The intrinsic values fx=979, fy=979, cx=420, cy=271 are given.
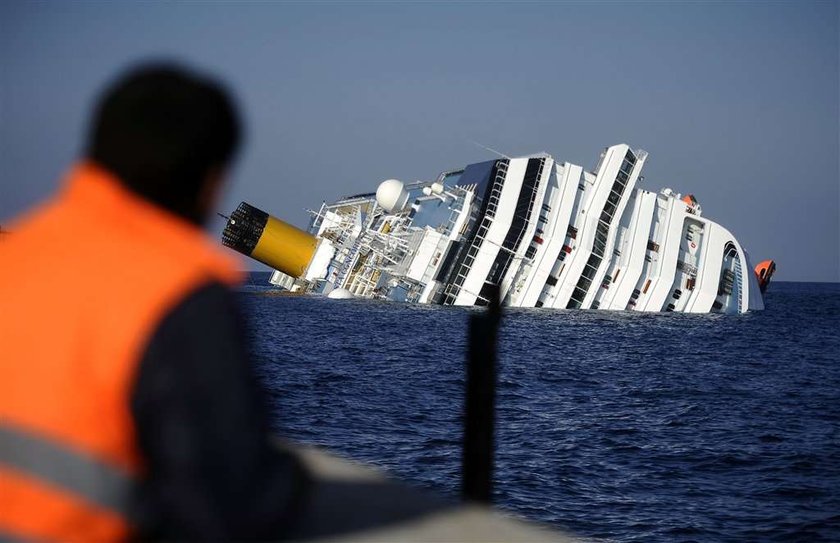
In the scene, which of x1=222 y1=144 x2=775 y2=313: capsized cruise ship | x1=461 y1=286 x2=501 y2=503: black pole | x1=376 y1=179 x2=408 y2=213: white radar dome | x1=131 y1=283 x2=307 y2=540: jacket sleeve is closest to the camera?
x1=131 y1=283 x2=307 y2=540: jacket sleeve

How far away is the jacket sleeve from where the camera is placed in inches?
77.0

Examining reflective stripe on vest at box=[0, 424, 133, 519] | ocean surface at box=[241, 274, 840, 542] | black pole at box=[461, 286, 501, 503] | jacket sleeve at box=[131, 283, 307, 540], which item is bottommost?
reflective stripe on vest at box=[0, 424, 133, 519]

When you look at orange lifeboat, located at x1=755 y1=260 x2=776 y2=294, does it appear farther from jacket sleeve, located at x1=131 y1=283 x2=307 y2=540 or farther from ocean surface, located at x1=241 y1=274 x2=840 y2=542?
jacket sleeve, located at x1=131 y1=283 x2=307 y2=540

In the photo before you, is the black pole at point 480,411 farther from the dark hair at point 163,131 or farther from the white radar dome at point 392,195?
the white radar dome at point 392,195

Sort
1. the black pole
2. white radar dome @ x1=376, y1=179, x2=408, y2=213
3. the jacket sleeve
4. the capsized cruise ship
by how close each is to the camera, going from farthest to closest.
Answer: white radar dome @ x1=376, y1=179, x2=408, y2=213 → the capsized cruise ship → the black pole → the jacket sleeve

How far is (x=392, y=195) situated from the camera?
56.7 m

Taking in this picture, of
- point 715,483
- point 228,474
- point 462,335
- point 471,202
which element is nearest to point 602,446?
point 715,483

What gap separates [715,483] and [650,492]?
1273mm

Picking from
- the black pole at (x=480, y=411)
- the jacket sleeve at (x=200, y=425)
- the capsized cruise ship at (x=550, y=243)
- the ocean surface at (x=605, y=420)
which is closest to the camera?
the jacket sleeve at (x=200, y=425)

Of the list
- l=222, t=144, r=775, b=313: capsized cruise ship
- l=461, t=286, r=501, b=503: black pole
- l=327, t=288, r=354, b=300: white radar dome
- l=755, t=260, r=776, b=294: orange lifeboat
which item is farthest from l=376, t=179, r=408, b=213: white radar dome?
l=461, t=286, r=501, b=503: black pole

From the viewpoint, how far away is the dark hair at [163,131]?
2.12 m

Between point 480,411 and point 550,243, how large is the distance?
46383mm

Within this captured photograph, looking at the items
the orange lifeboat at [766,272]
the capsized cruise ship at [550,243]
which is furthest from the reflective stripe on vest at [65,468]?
the orange lifeboat at [766,272]

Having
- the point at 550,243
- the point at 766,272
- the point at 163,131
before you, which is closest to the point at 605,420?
the point at 163,131
